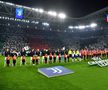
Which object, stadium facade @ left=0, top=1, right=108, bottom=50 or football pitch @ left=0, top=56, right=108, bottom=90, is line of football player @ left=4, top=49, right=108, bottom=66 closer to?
football pitch @ left=0, top=56, right=108, bottom=90

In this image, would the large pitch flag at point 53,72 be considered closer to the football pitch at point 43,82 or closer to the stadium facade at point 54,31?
the football pitch at point 43,82

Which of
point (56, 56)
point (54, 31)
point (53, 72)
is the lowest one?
point (53, 72)

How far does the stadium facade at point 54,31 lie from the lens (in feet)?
141

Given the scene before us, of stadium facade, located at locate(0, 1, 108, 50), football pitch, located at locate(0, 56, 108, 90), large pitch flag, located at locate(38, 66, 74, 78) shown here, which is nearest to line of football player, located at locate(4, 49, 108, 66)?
football pitch, located at locate(0, 56, 108, 90)

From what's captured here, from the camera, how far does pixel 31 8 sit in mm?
33938

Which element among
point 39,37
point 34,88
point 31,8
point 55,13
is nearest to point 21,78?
point 34,88

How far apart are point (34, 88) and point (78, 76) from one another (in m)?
4.75

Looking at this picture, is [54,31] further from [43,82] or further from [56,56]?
[43,82]

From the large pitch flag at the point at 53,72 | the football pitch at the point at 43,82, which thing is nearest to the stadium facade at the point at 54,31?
the large pitch flag at the point at 53,72

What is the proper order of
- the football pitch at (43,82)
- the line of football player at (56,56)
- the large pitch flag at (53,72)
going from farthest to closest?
the line of football player at (56,56)
the large pitch flag at (53,72)
the football pitch at (43,82)

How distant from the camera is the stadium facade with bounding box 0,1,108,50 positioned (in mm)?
42891

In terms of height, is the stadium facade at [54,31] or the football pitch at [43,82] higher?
the stadium facade at [54,31]

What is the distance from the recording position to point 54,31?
58.8 meters

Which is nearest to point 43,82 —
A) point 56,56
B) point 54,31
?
point 56,56
